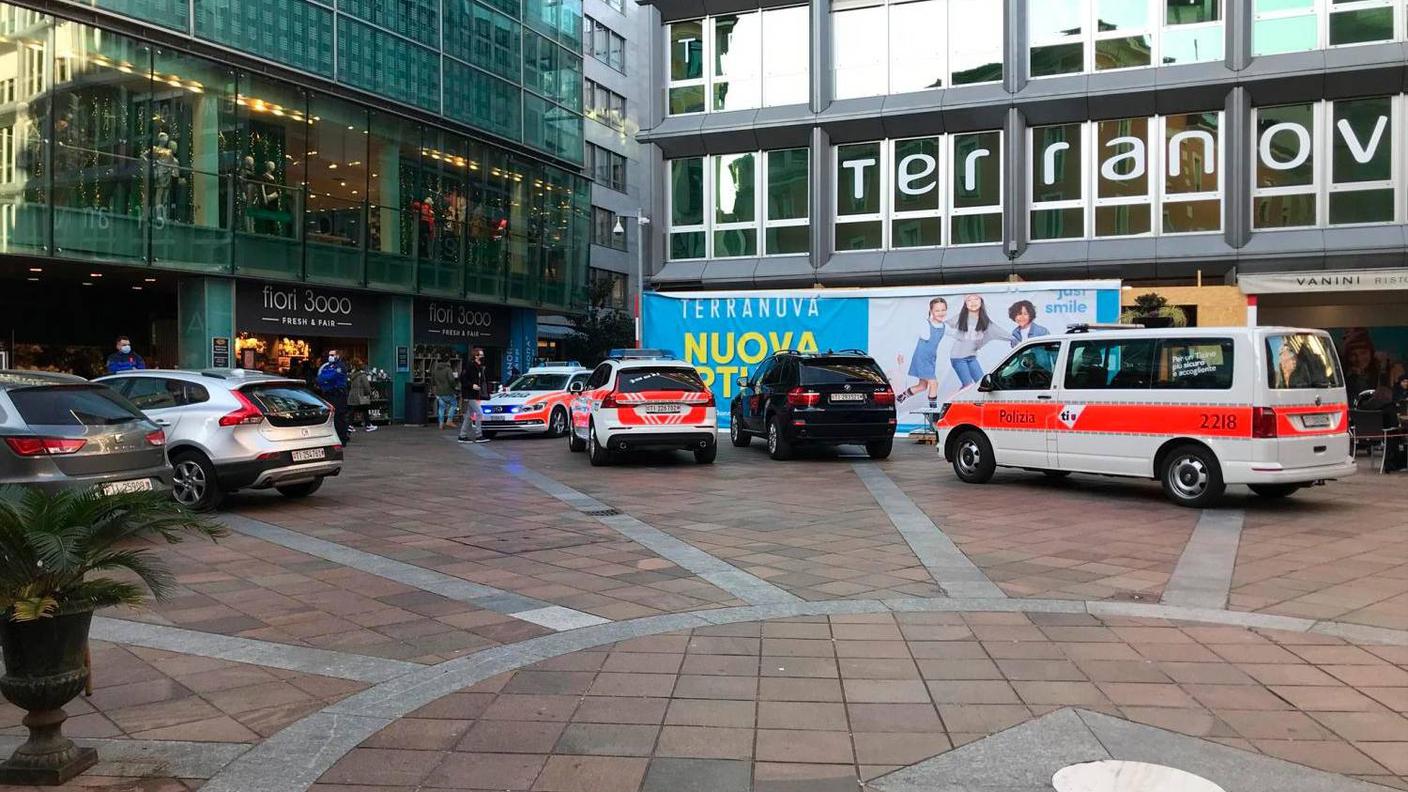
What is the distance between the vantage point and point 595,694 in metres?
4.68

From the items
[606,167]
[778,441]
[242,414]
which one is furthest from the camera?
[606,167]

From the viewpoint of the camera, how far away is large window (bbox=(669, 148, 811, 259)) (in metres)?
27.7

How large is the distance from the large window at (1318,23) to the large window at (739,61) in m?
11.2

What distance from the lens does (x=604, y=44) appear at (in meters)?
51.2

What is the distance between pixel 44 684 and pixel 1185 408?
10188mm

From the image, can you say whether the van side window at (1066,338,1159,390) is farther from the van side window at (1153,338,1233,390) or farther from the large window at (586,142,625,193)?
the large window at (586,142,625,193)

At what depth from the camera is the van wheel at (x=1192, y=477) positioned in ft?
33.8

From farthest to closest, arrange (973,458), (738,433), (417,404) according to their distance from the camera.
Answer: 1. (417,404)
2. (738,433)
3. (973,458)

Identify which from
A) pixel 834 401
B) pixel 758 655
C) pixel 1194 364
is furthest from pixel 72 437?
pixel 1194 364

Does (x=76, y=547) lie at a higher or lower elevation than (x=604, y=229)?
lower

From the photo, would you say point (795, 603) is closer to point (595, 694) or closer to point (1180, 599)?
point (595, 694)

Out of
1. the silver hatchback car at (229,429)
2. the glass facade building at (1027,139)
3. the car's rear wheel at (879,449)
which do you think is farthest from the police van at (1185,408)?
the glass facade building at (1027,139)

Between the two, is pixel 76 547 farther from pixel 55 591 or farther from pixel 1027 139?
pixel 1027 139

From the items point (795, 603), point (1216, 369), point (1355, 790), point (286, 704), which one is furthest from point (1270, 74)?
point (286, 704)
